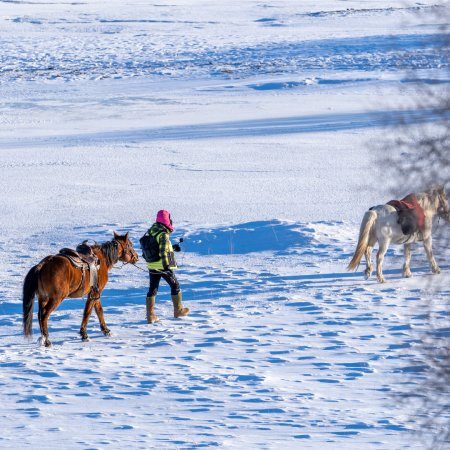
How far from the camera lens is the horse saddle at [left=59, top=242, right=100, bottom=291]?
10859 millimetres

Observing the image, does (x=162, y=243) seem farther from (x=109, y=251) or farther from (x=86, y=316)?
(x=86, y=316)

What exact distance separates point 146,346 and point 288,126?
1713 cm

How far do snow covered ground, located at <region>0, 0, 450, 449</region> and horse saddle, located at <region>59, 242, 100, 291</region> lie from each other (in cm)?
68

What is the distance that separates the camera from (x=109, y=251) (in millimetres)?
11609

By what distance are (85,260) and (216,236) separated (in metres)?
5.05

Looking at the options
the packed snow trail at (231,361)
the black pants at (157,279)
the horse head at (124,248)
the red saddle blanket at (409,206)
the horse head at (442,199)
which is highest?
the horse head at (442,199)

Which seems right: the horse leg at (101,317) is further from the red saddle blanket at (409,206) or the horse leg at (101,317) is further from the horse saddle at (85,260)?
the red saddle blanket at (409,206)

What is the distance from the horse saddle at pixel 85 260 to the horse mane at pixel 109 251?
25 cm

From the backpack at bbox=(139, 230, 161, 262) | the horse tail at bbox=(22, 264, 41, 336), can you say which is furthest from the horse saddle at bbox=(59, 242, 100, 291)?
the backpack at bbox=(139, 230, 161, 262)

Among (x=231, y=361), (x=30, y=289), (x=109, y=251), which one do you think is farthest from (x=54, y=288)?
(x=231, y=361)

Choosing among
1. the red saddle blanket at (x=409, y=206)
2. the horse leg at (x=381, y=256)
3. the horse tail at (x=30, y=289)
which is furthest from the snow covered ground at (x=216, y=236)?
the red saddle blanket at (x=409, y=206)

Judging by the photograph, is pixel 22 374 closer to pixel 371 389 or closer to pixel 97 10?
pixel 371 389

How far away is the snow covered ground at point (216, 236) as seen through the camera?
28.6 ft

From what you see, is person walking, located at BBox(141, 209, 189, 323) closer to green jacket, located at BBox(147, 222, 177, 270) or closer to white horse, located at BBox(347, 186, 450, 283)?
green jacket, located at BBox(147, 222, 177, 270)
